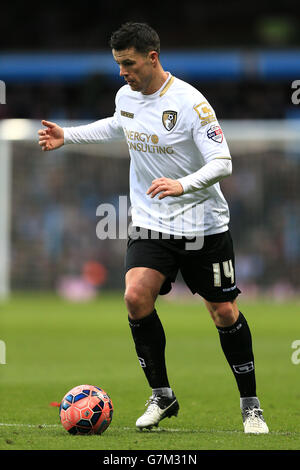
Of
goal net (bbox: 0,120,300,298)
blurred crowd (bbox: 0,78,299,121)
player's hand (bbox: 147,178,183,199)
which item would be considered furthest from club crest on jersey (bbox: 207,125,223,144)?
blurred crowd (bbox: 0,78,299,121)

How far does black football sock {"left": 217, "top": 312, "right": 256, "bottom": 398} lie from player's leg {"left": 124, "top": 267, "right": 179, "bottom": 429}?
1.36ft

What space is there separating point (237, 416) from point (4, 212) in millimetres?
13563

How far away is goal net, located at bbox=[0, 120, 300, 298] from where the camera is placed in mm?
19688

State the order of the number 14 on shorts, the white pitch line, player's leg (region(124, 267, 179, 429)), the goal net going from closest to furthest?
the white pitch line
player's leg (region(124, 267, 179, 429))
the number 14 on shorts
the goal net

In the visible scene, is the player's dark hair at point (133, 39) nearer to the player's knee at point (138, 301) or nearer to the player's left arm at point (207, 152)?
the player's left arm at point (207, 152)

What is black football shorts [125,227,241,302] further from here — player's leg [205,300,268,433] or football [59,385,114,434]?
football [59,385,114,434]

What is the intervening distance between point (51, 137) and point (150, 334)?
1.51m

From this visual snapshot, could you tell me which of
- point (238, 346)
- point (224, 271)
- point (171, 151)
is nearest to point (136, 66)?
point (171, 151)

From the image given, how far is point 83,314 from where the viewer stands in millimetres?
16359

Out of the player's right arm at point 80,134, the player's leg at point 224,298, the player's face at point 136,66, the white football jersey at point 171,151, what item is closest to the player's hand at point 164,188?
the white football jersey at point 171,151

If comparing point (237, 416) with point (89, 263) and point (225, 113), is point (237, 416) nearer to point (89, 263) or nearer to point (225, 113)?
point (89, 263)

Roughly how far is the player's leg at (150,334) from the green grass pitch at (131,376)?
132 millimetres

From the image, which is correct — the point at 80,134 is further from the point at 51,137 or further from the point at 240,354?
the point at 240,354

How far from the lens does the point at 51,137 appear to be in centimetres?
632
